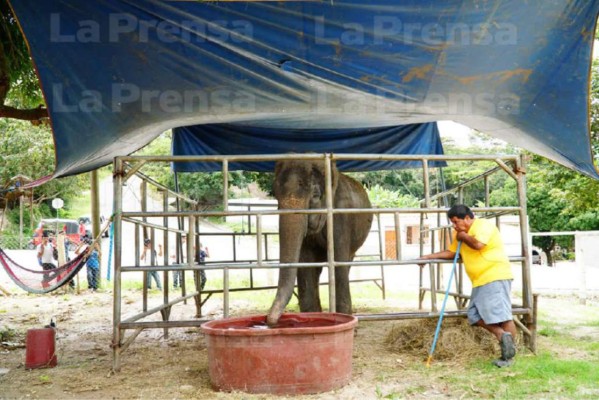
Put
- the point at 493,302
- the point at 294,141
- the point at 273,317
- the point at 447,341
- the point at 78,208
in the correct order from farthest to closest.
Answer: the point at 78,208, the point at 294,141, the point at 447,341, the point at 493,302, the point at 273,317

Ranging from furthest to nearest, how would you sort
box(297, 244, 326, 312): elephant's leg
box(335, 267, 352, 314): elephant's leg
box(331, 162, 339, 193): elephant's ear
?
box(297, 244, 326, 312): elephant's leg < box(335, 267, 352, 314): elephant's leg < box(331, 162, 339, 193): elephant's ear

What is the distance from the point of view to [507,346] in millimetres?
5027

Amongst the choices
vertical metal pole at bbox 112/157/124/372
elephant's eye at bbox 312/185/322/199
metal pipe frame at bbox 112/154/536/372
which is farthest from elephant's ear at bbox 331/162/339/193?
vertical metal pole at bbox 112/157/124/372

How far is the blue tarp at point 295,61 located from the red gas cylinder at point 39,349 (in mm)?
1585

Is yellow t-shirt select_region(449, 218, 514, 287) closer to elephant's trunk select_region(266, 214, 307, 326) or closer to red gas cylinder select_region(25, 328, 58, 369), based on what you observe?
elephant's trunk select_region(266, 214, 307, 326)

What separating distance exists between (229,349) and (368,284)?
10.7 metres

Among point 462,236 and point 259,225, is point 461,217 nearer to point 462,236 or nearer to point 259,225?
point 462,236

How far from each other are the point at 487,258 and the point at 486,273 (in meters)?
0.13

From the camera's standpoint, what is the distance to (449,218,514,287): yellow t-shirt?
17.2 feet

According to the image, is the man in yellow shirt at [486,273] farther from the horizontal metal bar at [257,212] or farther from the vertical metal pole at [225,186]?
the vertical metal pole at [225,186]

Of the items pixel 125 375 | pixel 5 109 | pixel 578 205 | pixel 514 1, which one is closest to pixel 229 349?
pixel 125 375

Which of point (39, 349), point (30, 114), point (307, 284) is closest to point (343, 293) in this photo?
point (307, 284)

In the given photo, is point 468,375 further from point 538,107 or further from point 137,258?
point 137,258

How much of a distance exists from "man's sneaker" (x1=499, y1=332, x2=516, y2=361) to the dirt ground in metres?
0.40
